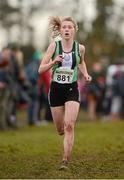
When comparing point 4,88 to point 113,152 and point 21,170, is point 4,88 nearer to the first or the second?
point 113,152

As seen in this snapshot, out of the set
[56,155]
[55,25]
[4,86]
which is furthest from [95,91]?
[55,25]

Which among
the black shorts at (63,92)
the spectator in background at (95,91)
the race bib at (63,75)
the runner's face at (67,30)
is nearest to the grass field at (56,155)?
the black shorts at (63,92)

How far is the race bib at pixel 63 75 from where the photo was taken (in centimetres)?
1049

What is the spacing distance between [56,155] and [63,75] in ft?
7.08

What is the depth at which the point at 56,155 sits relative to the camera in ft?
39.9

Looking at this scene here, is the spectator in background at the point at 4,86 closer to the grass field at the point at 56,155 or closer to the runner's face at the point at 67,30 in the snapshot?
the grass field at the point at 56,155

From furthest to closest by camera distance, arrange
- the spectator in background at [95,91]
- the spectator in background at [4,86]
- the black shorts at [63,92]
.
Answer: the spectator in background at [95,91], the spectator in background at [4,86], the black shorts at [63,92]

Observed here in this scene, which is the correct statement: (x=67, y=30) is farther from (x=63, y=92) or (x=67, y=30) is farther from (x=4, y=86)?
(x=4, y=86)

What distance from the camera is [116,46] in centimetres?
5228

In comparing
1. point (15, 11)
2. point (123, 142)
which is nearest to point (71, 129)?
point (123, 142)

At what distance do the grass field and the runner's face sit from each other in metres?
2.01

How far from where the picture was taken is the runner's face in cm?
1052

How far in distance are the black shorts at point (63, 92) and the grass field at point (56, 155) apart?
3.39 feet

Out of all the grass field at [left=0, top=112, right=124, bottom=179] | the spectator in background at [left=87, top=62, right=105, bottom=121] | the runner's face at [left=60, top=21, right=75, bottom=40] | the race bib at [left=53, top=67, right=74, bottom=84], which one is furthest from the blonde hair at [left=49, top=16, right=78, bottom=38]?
the spectator in background at [left=87, top=62, right=105, bottom=121]
